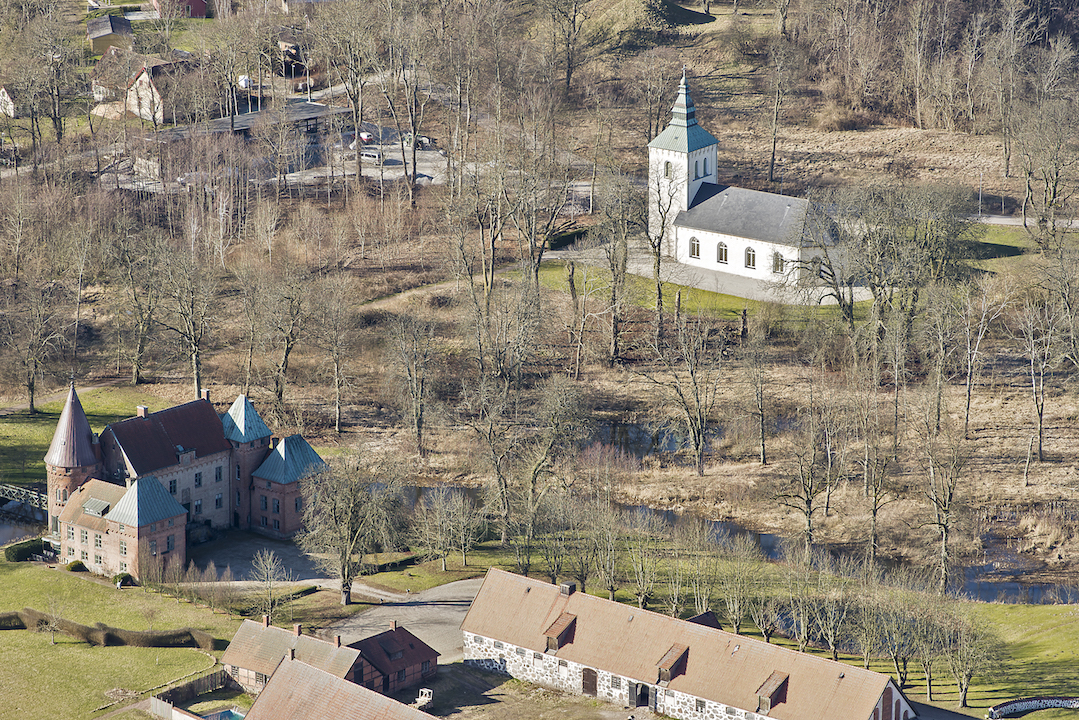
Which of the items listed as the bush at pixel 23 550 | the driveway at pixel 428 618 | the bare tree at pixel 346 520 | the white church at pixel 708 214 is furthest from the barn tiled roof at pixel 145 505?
the white church at pixel 708 214

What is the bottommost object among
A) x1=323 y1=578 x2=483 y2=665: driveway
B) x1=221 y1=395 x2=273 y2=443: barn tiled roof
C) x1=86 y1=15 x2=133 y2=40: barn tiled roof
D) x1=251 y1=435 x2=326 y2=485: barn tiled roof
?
x1=323 y1=578 x2=483 y2=665: driveway

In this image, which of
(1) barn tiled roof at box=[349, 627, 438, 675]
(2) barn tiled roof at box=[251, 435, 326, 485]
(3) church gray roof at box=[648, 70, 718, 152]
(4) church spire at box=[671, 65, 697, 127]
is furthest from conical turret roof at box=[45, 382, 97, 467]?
(4) church spire at box=[671, 65, 697, 127]

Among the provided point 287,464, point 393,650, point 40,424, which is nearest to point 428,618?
point 393,650

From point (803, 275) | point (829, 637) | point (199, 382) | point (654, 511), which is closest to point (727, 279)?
point (803, 275)

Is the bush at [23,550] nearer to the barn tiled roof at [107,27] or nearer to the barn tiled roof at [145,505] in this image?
the barn tiled roof at [145,505]

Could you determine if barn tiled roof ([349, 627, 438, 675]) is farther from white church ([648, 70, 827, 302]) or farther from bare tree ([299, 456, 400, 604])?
white church ([648, 70, 827, 302])
